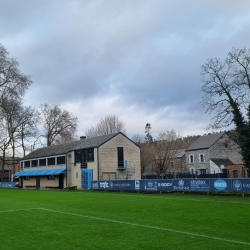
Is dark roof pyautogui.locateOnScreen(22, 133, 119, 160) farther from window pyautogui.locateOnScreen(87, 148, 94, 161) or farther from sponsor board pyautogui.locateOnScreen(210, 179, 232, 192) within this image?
sponsor board pyautogui.locateOnScreen(210, 179, 232, 192)

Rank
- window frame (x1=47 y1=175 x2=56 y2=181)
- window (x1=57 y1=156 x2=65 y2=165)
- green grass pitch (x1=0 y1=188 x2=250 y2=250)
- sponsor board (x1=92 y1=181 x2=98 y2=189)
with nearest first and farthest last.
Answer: green grass pitch (x1=0 y1=188 x2=250 y2=250), sponsor board (x1=92 y1=181 x2=98 y2=189), window (x1=57 y1=156 x2=65 y2=165), window frame (x1=47 y1=175 x2=56 y2=181)

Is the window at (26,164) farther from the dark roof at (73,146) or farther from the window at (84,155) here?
the window at (84,155)

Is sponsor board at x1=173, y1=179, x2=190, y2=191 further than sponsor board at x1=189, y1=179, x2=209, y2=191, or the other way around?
sponsor board at x1=173, y1=179, x2=190, y2=191

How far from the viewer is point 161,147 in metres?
58.3

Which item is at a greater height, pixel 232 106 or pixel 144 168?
pixel 232 106

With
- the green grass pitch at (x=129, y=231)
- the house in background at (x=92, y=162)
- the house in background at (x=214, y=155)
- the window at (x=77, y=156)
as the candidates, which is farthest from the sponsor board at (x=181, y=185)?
the house in background at (x=214, y=155)

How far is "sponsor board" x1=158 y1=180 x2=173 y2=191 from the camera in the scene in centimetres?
2828

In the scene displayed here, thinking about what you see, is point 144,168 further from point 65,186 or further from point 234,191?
point 234,191

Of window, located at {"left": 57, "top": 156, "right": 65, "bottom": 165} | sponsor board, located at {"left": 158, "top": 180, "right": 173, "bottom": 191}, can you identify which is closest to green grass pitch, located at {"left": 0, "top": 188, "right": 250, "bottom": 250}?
sponsor board, located at {"left": 158, "top": 180, "right": 173, "bottom": 191}

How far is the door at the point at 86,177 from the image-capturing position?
4167 cm

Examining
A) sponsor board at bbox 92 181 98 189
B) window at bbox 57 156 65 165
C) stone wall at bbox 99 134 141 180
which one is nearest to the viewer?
sponsor board at bbox 92 181 98 189

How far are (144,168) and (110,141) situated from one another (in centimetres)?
2374

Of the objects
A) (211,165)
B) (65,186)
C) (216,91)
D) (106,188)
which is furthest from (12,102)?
(211,165)

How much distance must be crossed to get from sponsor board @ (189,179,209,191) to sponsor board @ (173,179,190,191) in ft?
1.37
